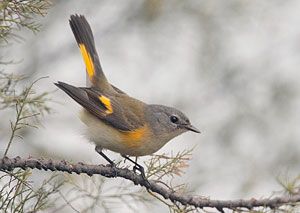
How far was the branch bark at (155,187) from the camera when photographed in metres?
2.38

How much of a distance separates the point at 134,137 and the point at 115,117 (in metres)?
0.29

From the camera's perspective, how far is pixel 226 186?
24.0ft

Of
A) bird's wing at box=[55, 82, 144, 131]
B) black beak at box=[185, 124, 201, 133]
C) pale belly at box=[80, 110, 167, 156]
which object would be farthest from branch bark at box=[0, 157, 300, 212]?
black beak at box=[185, 124, 201, 133]

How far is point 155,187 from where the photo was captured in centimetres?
300

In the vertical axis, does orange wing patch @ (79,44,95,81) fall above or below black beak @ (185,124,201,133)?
above

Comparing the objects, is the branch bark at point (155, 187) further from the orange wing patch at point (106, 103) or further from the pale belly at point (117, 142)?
the orange wing patch at point (106, 103)

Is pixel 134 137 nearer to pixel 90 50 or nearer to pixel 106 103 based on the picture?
pixel 106 103

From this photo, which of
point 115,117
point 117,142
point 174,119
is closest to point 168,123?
point 174,119

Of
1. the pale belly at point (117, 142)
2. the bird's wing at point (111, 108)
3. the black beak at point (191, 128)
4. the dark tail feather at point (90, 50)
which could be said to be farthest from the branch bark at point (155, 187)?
the dark tail feather at point (90, 50)

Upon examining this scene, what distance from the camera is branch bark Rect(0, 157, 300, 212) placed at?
2.38m

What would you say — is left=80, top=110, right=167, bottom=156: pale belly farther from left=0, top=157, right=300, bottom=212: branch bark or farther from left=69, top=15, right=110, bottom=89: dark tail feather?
left=0, top=157, right=300, bottom=212: branch bark

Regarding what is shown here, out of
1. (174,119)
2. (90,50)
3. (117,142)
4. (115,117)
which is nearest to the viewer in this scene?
(117,142)

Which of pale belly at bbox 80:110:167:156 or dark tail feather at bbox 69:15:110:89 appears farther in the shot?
dark tail feather at bbox 69:15:110:89

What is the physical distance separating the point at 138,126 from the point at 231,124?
3.57 meters
